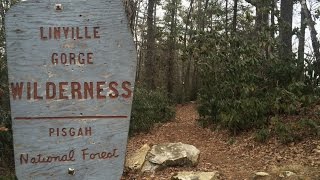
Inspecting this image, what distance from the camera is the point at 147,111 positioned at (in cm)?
1388

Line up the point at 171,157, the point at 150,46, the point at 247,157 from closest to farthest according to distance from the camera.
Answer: the point at 171,157 < the point at 247,157 < the point at 150,46

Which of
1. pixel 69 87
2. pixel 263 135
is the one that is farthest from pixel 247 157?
pixel 69 87

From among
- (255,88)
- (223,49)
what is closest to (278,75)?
(255,88)

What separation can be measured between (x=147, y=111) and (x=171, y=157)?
5.87 meters

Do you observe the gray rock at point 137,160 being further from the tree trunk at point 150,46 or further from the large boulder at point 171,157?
the tree trunk at point 150,46

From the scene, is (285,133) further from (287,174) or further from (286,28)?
(286,28)

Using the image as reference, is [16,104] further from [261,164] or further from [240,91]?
[240,91]

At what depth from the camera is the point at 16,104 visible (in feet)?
8.39

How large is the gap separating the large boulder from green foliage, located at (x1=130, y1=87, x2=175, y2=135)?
4.40 meters

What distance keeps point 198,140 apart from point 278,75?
2.76 m

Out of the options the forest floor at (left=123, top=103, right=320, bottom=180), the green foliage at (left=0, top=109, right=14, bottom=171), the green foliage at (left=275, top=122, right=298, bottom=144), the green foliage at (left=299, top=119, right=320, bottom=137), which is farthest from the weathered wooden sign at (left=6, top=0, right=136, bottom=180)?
the green foliage at (left=299, top=119, right=320, bottom=137)

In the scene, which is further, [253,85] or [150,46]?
[150,46]

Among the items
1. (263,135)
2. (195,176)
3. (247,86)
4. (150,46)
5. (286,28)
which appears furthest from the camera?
(150,46)

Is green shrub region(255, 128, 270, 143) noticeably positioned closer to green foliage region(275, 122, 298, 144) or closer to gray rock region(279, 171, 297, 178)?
green foliage region(275, 122, 298, 144)
